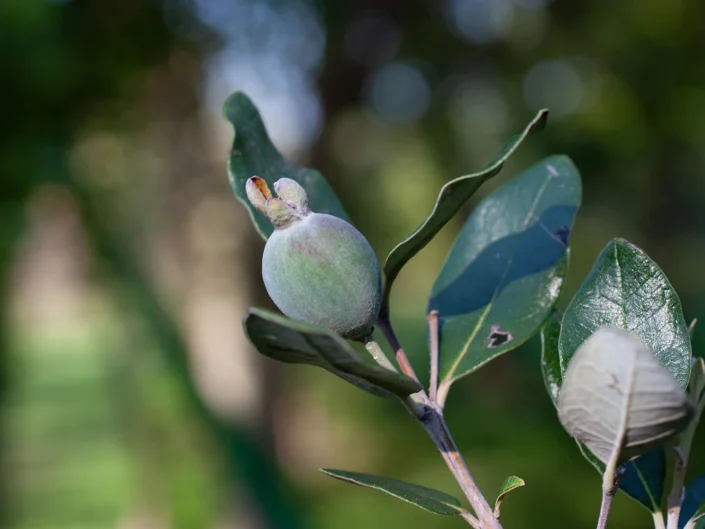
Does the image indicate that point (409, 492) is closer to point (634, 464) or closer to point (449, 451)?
point (449, 451)

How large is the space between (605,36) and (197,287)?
2.56 metres

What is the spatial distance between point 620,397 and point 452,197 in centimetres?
14

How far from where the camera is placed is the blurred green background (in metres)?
2.21

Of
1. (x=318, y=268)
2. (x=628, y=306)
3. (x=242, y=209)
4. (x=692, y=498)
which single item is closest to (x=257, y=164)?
(x=318, y=268)

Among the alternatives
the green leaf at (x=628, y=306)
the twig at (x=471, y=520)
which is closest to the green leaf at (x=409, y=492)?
the twig at (x=471, y=520)

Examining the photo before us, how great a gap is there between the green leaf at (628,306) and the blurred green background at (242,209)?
1.44 m

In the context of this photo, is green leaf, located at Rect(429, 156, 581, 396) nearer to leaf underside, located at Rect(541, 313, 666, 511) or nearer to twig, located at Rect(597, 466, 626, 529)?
leaf underside, located at Rect(541, 313, 666, 511)

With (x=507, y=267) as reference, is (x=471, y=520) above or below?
below

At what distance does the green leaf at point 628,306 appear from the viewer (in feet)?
1.19

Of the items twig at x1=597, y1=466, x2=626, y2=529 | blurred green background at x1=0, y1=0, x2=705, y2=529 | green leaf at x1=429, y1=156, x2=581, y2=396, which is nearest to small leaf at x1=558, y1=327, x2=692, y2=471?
twig at x1=597, y1=466, x2=626, y2=529

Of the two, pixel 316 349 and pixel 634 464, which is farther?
pixel 634 464

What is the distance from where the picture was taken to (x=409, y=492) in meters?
0.37

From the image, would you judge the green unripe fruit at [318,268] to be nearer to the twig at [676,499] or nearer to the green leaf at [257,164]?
the green leaf at [257,164]

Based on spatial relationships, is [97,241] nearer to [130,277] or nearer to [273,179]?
[130,277]
